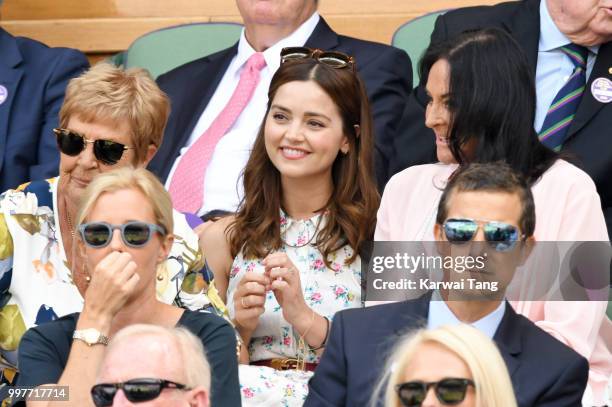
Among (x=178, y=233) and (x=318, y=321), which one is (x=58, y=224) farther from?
(x=318, y=321)

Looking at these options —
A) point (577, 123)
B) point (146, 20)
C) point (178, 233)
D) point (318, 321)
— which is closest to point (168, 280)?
point (178, 233)

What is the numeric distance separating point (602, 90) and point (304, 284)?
1157 mm

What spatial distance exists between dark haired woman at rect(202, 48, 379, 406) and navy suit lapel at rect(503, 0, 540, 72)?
1.97 ft

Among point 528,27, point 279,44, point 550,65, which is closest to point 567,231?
point 550,65

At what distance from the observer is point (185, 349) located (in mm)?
3078

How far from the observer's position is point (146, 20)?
5.99 m

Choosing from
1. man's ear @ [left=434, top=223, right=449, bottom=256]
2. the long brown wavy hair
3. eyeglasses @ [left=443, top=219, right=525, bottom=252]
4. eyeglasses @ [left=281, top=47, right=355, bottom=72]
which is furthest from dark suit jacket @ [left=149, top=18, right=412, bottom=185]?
eyeglasses @ [left=443, top=219, right=525, bottom=252]

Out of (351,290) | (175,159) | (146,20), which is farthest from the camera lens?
(146,20)

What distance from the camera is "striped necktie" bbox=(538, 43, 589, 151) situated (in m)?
4.51

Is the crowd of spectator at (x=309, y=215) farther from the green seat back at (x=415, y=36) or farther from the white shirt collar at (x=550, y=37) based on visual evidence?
the green seat back at (x=415, y=36)

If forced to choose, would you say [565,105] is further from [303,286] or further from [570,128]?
[303,286]

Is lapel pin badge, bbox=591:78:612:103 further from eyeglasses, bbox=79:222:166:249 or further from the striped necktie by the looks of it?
eyeglasses, bbox=79:222:166:249

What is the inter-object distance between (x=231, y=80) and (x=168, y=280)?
1.49 meters

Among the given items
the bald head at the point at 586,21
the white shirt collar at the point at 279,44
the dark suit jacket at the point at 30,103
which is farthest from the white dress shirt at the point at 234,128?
the bald head at the point at 586,21
